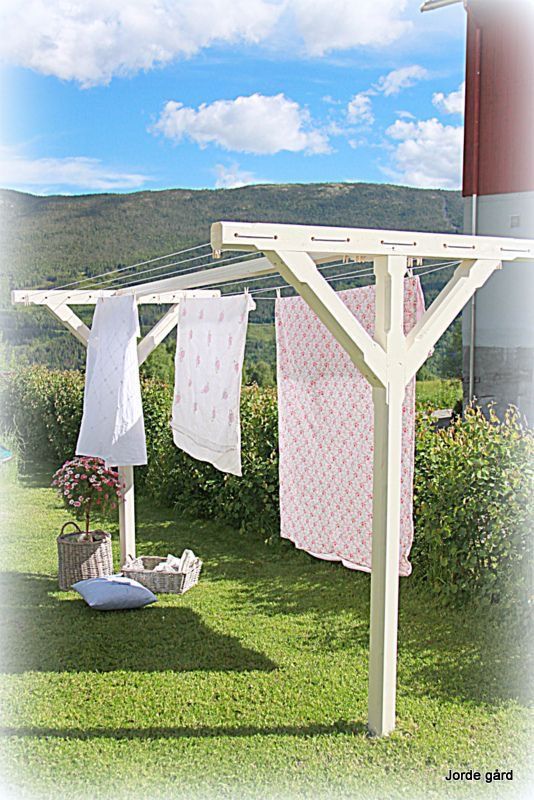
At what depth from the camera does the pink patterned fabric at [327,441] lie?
3676 mm

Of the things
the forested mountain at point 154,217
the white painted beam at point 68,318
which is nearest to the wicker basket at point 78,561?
the white painted beam at point 68,318

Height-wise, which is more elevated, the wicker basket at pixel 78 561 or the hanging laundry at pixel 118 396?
the hanging laundry at pixel 118 396

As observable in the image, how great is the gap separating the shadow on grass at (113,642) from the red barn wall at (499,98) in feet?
11.7

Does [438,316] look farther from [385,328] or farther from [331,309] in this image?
[331,309]

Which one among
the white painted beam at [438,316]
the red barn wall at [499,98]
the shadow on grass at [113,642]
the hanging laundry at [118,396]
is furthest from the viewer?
the red barn wall at [499,98]

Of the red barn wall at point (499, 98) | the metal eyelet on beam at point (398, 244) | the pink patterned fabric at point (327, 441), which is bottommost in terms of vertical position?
the pink patterned fabric at point (327, 441)

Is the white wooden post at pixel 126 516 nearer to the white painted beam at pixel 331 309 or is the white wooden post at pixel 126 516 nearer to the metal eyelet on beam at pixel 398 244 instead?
the white painted beam at pixel 331 309

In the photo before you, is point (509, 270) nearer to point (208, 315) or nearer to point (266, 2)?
point (208, 315)

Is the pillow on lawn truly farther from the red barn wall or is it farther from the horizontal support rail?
the red barn wall

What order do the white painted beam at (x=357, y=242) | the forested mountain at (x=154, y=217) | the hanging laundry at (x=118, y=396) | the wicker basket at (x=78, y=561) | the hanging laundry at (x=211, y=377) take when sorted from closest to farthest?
the white painted beam at (x=357, y=242) → the hanging laundry at (x=211, y=377) → the hanging laundry at (x=118, y=396) → the wicker basket at (x=78, y=561) → the forested mountain at (x=154, y=217)

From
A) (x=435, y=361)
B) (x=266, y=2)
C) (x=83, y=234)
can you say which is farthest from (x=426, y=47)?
(x=435, y=361)

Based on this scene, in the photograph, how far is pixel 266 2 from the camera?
465 inches

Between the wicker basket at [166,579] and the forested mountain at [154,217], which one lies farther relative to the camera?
the forested mountain at [154,217]

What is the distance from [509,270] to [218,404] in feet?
8.01
